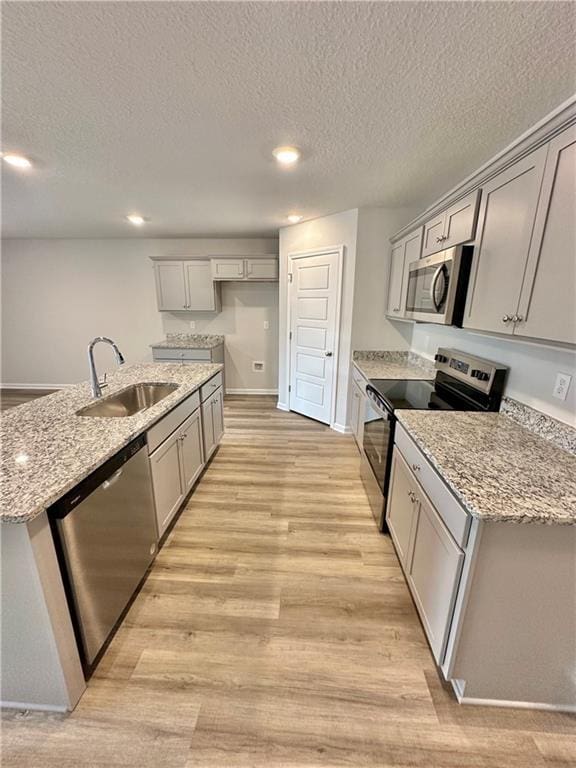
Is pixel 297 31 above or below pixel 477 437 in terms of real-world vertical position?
above

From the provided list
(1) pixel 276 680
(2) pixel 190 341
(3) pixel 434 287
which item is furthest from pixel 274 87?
(2) pixel 190 341

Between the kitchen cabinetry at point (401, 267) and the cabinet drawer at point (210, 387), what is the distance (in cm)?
191

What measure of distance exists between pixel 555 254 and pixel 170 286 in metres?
4.65

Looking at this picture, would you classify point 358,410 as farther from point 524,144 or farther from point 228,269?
point 228,269

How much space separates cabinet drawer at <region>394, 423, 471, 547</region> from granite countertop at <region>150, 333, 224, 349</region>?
353 cm

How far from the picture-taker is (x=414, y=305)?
254cm

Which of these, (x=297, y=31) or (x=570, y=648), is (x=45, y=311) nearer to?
(x=297, y=31)

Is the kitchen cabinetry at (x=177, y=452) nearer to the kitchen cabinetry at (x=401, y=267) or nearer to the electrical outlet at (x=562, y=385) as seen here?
the kitchen cabinetry at (x=401, y=267)

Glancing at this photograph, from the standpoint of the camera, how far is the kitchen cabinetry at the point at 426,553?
1.19 meters

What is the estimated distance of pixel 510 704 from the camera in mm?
1231

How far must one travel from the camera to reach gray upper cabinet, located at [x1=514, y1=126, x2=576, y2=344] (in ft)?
3.72

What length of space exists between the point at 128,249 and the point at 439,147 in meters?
4.74

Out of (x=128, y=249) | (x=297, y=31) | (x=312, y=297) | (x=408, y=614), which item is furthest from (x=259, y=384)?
(x=297, y=31)

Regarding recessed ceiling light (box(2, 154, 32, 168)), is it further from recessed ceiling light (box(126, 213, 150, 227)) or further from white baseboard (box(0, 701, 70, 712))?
white baseboard (box(0, 701, 70, 712))
